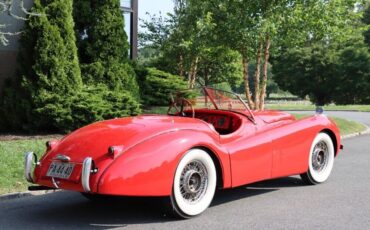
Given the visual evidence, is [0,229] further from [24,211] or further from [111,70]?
[111,70]

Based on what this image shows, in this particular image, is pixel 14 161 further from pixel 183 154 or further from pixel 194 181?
pixel 183 154

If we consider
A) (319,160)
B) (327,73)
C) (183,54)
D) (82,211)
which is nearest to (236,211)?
(82,211)

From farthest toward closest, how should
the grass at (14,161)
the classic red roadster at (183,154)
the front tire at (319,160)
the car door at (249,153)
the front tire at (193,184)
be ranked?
the front tire at (319,160) → the grass at (14,161) → the car door at (249,153) → the front tire at (193,184) → the classic red roadster at (183,154)

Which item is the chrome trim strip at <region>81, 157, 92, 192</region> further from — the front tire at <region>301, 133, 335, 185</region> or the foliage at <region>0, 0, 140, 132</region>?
the foliage at <region>0, 0, 140, 132</region>

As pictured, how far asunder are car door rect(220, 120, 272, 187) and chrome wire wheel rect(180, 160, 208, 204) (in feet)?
1.32

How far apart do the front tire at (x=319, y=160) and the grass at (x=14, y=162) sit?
150 inches

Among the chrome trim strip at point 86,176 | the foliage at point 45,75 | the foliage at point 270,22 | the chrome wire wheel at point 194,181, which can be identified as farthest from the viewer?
the foliage at point 270,22

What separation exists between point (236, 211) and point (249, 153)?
71 centimetres

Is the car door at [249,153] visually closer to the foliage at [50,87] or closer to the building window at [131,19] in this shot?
the foliage at [50,87]

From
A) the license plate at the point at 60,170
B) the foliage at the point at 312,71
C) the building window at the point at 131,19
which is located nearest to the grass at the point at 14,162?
the license plate at the point at 60,170

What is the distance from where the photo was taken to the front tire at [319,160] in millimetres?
7094

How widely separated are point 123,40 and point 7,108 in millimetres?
3417

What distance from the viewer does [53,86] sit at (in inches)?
439

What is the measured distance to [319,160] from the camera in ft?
23.9
